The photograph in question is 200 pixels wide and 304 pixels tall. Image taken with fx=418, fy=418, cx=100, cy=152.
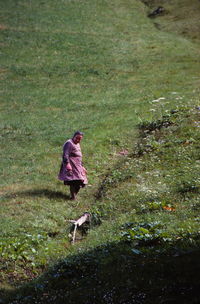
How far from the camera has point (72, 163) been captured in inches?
725

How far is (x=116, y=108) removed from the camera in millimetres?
34312

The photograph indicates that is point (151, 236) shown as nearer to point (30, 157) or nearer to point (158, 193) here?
point (158, 193)

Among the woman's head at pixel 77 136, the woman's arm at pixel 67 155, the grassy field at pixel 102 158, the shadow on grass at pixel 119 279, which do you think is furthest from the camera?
the woman's head at pixel 77 136

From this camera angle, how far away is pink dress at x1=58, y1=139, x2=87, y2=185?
59.3 feet

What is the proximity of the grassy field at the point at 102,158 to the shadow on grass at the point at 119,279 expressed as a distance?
35 mm

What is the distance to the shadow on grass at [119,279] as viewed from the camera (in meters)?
7.75

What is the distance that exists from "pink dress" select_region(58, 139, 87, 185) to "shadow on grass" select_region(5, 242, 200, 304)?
7.04 meters

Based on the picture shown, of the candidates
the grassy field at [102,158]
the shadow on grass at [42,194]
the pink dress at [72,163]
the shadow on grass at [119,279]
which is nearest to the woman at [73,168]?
the pink dress at [72,163]

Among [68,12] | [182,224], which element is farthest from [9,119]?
[68,12]

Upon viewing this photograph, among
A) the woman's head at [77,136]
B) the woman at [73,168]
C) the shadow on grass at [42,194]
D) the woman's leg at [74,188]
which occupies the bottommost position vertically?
the shadow on grass at [42,194]

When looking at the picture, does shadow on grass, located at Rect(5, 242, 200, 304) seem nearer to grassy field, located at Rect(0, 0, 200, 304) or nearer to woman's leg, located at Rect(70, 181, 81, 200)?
grassy field, located at Rect(0, 0, 200, 304)

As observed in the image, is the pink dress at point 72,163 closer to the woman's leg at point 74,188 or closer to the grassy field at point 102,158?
the woman's leg at point 74,188

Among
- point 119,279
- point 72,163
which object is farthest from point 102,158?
point 119,279

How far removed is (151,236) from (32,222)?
5.78m
